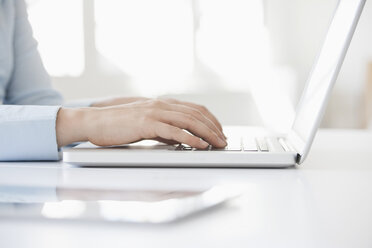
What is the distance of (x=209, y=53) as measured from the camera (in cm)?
418

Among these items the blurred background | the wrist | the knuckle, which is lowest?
the blurred background

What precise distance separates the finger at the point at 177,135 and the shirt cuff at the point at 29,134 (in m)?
0.17

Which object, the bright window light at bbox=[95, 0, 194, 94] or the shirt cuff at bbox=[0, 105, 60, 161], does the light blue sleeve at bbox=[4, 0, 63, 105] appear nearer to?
the shirt cuff at bbox=[0, 105, 60, 161]

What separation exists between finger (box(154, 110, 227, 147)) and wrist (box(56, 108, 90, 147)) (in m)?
0.12

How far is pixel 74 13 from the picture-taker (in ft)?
14.1

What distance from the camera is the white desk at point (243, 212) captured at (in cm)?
31

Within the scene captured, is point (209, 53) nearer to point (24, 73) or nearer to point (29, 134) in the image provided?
point (24, 73)

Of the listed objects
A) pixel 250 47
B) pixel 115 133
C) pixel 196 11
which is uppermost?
pixel 115 133

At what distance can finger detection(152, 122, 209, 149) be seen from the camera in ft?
2.31

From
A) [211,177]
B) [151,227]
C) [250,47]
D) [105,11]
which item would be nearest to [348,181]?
[211,177]

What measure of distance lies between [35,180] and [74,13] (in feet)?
12.9

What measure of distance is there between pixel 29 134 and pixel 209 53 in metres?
3.50

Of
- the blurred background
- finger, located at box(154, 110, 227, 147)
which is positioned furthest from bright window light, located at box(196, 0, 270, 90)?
finger, located at box(154, 110, 227, 147)

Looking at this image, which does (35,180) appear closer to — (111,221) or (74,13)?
(111,221)
